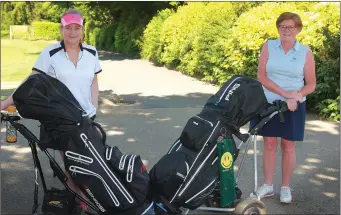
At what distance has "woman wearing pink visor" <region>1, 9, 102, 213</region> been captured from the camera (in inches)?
146

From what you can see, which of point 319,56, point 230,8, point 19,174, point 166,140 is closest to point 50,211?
point 19,174

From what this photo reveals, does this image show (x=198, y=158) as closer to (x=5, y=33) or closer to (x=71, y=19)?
(x=71, y=19)

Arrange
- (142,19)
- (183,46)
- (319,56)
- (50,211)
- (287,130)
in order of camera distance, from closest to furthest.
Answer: (50,211) → (287,130) → (319,56) → (183,46) → (142,19)

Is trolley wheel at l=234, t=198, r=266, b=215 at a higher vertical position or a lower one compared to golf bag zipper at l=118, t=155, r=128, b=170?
lower

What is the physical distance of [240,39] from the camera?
10.6 metres

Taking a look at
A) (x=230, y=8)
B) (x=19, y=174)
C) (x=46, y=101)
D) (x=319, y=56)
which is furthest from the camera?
(x=230, y=8)

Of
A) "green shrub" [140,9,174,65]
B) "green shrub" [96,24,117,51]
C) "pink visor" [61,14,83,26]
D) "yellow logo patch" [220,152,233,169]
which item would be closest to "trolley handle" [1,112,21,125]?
"pink visor" [61,14,83,26]

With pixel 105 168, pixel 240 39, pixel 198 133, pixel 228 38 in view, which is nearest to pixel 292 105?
pixel 198 133

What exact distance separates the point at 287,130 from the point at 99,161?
1.97 m

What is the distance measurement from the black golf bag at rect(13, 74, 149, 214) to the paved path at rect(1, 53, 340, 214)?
47.8 inches

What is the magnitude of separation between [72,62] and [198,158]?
1.29 meters

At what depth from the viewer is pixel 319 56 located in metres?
8.53

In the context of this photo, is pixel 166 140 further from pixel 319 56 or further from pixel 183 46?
pixel 183 46

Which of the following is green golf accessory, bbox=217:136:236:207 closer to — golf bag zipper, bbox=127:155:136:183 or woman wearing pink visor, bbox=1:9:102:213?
golf bag zipper, bbox=127:155:136:183
